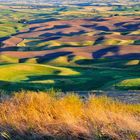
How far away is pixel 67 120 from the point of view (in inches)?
346

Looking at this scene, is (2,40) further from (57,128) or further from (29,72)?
(57,128)

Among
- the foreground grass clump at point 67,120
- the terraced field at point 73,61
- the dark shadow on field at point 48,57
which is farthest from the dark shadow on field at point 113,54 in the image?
the foreground grass clump at point 67,120

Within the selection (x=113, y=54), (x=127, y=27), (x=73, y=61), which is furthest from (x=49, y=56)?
(x=127, y=27)

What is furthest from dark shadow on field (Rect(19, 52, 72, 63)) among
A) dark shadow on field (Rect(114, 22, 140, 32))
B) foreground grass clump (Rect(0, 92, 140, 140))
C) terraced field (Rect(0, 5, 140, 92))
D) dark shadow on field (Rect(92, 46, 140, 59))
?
foreground grass clump (Rect(0, 92, 140, 140))

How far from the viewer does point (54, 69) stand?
59.1 meters

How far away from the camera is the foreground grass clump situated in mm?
8383

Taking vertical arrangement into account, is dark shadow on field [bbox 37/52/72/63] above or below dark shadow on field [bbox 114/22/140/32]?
above

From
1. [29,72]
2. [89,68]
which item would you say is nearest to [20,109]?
[29,72]

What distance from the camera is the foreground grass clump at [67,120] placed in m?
8.38

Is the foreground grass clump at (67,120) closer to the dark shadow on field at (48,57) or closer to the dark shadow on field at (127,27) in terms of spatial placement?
the dark shadow on field at (48,57)

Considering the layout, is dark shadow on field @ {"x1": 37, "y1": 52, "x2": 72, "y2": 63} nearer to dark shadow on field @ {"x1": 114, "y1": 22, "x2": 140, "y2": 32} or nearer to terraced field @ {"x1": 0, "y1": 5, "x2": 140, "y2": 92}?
terraced field @ {"x1": 0, "y1": 5, "x2": 140, "y2": 92}

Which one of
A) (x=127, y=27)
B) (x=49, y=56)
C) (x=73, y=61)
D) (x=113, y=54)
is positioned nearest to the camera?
(x=73, y=61)

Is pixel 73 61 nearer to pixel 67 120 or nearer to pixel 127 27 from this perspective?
pixel 67 120

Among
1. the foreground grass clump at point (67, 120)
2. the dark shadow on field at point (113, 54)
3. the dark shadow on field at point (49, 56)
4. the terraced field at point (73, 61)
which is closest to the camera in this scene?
the foreground grass clump at point (67, 120)
